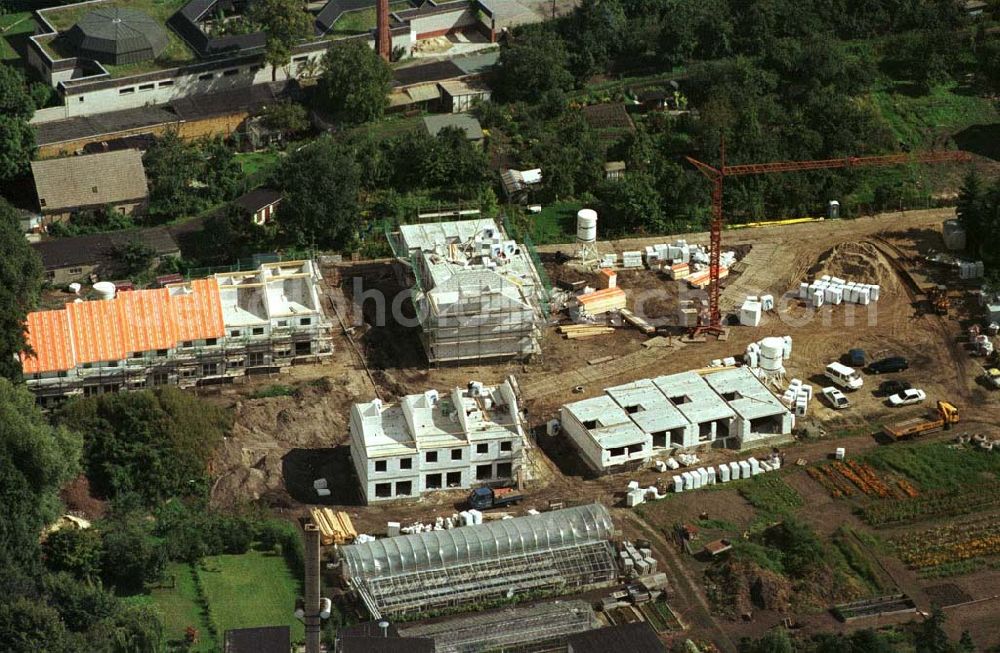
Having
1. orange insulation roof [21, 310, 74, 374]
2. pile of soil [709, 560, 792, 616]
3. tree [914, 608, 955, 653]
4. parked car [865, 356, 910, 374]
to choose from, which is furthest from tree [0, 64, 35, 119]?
tree [914, 608, 955, 653]

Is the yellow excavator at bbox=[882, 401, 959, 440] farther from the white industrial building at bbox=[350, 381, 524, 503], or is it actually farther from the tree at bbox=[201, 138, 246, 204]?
the tree at bbox=[201, 138, 246, 204]

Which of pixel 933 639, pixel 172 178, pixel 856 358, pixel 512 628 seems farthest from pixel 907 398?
pixel 172 178

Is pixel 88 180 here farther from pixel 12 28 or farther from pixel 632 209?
pixel 632 209

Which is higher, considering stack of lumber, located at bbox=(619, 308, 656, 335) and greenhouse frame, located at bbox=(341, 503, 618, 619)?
stack of lumber, located at bbox=(619, 308, 656, 335)

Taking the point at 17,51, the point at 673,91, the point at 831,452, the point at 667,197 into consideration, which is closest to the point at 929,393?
the point at 831,452

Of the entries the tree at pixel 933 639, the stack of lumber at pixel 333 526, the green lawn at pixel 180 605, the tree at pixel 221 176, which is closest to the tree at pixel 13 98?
the tree at pixel 221 176

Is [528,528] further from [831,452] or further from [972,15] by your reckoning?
[972,15]
